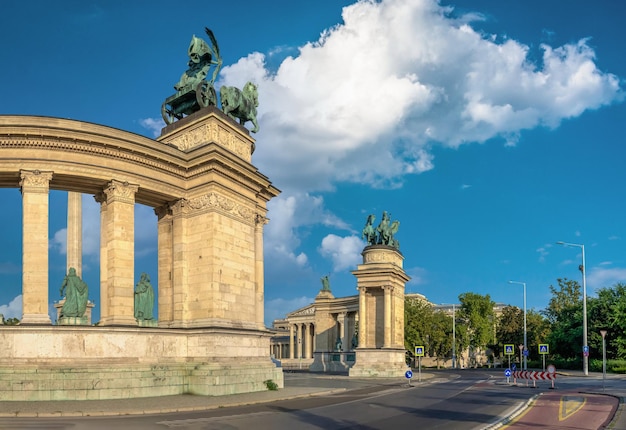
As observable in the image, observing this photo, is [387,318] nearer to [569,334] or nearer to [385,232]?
[385,232]

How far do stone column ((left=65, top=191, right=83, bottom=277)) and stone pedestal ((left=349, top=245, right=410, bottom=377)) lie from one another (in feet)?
99.4

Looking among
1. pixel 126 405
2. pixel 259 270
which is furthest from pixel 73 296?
pixel 259 270

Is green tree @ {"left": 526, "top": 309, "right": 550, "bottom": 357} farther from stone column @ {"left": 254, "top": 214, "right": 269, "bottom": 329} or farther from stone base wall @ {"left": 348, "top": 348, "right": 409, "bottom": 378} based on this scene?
stone column @ {"left": 254, "top": 214, "right": 269, "bottom": 329}

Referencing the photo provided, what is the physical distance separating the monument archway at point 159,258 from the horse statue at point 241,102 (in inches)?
53.3

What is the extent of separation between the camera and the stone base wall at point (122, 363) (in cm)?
2211

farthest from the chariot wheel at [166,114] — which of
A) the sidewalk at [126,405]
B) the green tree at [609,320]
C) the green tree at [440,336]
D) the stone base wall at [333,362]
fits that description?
the green tree at [440,336]

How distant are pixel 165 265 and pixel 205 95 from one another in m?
9.29

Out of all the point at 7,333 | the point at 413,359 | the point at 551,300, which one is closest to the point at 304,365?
the point at 413,359

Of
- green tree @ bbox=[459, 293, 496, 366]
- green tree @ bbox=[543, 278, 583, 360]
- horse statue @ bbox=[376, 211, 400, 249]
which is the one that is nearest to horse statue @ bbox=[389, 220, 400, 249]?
horse statue @ bbox=[376, 211, 400, 249]

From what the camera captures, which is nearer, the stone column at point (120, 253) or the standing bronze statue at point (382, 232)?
the stone column at point (120, 253)

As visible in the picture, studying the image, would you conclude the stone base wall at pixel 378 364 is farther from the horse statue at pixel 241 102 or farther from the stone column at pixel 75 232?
the stone column at pixel 75 232

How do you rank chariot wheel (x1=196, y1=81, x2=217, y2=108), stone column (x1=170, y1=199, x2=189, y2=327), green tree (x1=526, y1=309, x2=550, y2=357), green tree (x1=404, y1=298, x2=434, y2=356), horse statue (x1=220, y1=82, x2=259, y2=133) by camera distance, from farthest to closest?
green tree (x1=526, y1=309, x2=550, y2=357), green tree (x1=404, y1=298, x2=434, y2=356), horse statue (x1=220, y1=82, x2=259, y2=133), chariot wheel (x1=196, y1=81, x2=217, y2=108), stone column (x1=170, y1=199, x2=189, y2=327)

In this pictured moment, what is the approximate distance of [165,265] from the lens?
2936 centimetres

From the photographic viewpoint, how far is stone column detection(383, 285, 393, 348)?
2159 inches
